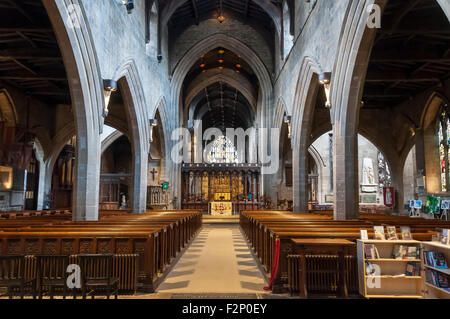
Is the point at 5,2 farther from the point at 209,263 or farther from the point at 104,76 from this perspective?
the point at 209,263

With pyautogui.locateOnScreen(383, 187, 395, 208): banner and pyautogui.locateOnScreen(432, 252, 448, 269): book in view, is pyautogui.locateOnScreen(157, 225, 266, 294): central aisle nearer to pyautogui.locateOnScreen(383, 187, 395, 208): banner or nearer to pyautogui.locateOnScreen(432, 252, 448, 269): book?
pyautogui.locateOnScreen(432, 252, 448, 269): book

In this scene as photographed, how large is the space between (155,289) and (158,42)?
43.2 feet

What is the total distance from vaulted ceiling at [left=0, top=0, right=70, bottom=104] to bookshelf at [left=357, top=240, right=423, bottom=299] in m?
8.85

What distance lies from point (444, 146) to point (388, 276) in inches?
427

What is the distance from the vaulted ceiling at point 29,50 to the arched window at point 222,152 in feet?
73.4

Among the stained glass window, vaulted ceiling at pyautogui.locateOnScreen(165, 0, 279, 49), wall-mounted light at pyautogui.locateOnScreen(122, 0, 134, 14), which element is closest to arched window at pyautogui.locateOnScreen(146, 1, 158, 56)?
vaulted ceiling at pyautogui.locateOnScreen(165, 0, 279, 49)

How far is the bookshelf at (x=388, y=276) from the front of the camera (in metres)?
4.36

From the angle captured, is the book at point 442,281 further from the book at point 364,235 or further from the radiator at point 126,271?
the radiator at point 126,271

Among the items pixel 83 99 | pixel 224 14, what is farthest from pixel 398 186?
pixel 83 99

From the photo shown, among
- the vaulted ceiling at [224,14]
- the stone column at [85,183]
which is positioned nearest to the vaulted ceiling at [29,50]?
the stone column at [85,183]

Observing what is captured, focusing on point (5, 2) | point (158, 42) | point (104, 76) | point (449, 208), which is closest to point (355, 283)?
point (104, 76)

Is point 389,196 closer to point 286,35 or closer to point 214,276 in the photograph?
point 286,35

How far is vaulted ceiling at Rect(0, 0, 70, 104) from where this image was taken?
934 cm

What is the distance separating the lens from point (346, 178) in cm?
796
